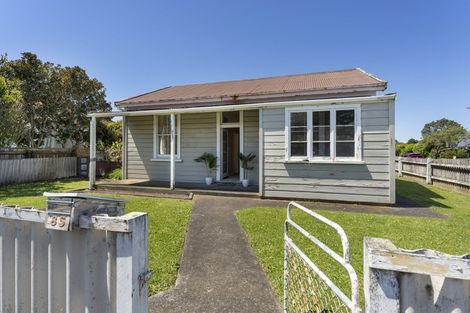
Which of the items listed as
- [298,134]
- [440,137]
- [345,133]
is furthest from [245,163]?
[440,137]

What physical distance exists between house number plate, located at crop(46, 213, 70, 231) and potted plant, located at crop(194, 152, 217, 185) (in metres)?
8.72

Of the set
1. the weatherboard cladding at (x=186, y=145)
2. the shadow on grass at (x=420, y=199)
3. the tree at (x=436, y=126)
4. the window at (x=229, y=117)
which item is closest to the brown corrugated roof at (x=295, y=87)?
the window at (x=229, y=117)

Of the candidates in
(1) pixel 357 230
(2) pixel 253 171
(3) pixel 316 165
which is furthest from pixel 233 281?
(2) pixel 253 171

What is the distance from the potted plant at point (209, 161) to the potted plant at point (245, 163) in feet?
3.74

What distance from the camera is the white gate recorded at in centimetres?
138

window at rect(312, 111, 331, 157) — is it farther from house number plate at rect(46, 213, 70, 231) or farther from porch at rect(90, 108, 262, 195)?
house number plate at rect(46, 213, 70, 231)

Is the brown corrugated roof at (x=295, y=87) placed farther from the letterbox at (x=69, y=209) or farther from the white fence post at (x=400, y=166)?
the letterbox at (x=69, y=209)

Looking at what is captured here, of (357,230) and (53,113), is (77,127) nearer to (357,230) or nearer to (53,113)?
(53,113)

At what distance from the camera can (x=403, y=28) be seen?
12.3 metres

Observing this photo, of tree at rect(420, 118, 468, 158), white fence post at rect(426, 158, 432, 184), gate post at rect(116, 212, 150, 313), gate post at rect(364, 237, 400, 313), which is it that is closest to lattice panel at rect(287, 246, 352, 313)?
gate post at rect(364, 237, 400, 313)

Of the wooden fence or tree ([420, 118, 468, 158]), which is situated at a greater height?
tree ([420, 118, 468, 158])

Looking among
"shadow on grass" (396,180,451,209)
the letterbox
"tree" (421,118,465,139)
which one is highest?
"tree" (421,118,465,139)

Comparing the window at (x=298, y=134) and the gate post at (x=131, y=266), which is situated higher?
the window at (x=298, y=134)

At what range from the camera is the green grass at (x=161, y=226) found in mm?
3558
